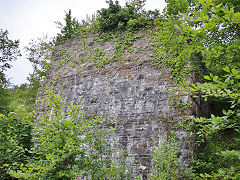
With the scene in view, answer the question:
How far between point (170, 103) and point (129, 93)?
121 cm

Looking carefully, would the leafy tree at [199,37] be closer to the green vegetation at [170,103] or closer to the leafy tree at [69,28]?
the green vegetation at [170,103]

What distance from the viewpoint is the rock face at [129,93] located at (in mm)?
4457

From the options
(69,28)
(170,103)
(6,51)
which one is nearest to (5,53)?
(6,51)

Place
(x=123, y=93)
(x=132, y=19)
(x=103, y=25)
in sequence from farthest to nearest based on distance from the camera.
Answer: (x=103, y=25)
(x=132, y=19)
(x=123, y=93)

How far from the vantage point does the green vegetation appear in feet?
7.73

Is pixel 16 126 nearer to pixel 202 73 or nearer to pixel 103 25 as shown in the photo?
pixel 202 73

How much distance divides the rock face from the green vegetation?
173 mm

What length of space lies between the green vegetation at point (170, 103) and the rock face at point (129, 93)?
17cm

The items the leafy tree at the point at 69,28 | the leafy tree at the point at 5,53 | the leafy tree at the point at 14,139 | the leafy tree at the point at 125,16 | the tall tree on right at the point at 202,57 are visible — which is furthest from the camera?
the leafy tree at the point at 5,53

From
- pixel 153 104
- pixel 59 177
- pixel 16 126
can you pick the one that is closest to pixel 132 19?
pixel 153 104

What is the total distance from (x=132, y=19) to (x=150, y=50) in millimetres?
1552

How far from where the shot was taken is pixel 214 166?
3654 millimetres

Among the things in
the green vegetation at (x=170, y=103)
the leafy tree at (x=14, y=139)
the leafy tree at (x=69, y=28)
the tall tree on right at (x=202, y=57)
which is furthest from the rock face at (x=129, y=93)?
the leafy tree at (x=14, y=139)

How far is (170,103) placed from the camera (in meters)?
4.49
